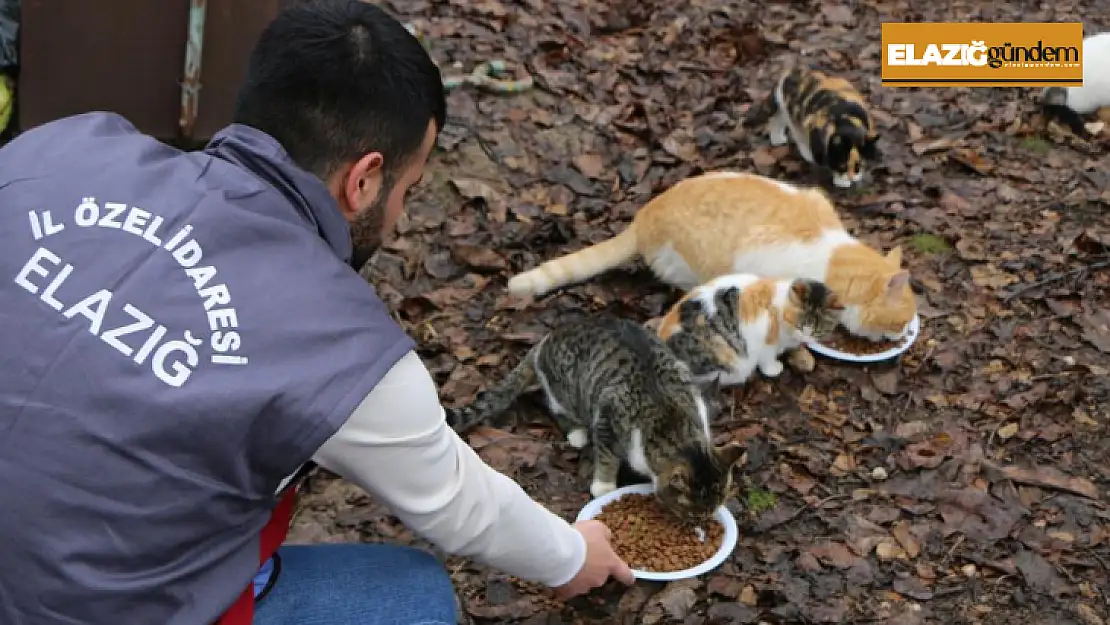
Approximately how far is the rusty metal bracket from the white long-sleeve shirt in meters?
3.75

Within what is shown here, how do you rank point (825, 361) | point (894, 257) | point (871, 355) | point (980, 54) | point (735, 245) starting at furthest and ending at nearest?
1. point (980, 54)
2. point (735, 245)
3. point (894, 257)
4. point (825, 361)
5. point (871, 355)

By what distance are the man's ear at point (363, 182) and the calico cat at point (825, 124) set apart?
14.5 feet

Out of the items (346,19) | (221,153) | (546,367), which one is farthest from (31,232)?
(546,367)

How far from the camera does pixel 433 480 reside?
2.16 m

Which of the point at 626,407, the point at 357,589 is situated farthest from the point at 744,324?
the point at 357,589

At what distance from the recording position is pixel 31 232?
1.95 meters

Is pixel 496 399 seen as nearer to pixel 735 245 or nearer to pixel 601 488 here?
pixel 601 488

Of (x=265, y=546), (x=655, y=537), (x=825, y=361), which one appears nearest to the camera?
(x=265, y=546)

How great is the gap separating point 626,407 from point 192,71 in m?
2.98

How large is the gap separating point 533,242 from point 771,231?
4.30ft

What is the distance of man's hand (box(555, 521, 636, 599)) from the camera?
271 centimetres

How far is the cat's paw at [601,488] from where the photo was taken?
163 inches

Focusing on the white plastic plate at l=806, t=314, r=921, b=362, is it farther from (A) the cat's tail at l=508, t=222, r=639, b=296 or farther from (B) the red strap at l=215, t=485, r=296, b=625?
(B) the red strap at l=215, t=485, r=296, b=625

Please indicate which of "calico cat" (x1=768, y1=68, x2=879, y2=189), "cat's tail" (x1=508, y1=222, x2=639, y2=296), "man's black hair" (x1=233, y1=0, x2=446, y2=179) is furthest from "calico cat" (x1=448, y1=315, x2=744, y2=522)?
"calico cat" (x1=768, y1=68, x2=879, y2=189)
